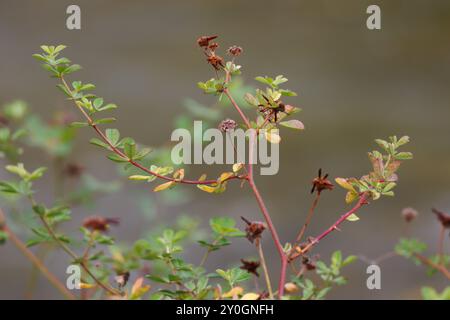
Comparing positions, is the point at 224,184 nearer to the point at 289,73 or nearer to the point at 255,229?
the point at 255,229

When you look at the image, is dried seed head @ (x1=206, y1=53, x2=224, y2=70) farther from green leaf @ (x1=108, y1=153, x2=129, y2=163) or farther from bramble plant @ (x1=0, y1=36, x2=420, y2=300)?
green leaf @ (x1=108, y1=153, x2=129, y2=163)

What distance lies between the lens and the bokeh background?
229 centimetres

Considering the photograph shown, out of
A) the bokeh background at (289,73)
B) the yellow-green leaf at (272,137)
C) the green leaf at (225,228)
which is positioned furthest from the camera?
the bokeh background at (289,73)

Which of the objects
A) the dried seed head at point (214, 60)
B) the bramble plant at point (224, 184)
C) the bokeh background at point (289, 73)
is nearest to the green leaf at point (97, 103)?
the bramble plant at point (224, 184)

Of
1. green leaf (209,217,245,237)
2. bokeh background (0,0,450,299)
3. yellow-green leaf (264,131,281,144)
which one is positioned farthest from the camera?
bokeh background (0,0,450,299)

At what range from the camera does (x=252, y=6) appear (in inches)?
105

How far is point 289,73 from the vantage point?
→ 2.55 metres

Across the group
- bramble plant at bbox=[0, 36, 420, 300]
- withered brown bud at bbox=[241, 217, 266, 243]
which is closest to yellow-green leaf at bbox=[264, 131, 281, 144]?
bramble plant at bbox=[0, 36, 420, 300]

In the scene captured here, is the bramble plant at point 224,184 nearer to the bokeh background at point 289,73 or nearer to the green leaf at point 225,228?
the green leaf at point 225,228

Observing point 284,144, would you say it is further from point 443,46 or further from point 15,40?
point 15,40

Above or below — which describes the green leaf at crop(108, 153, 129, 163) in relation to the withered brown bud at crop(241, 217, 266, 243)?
above

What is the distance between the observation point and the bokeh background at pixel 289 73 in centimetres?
229

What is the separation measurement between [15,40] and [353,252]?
1.51m
